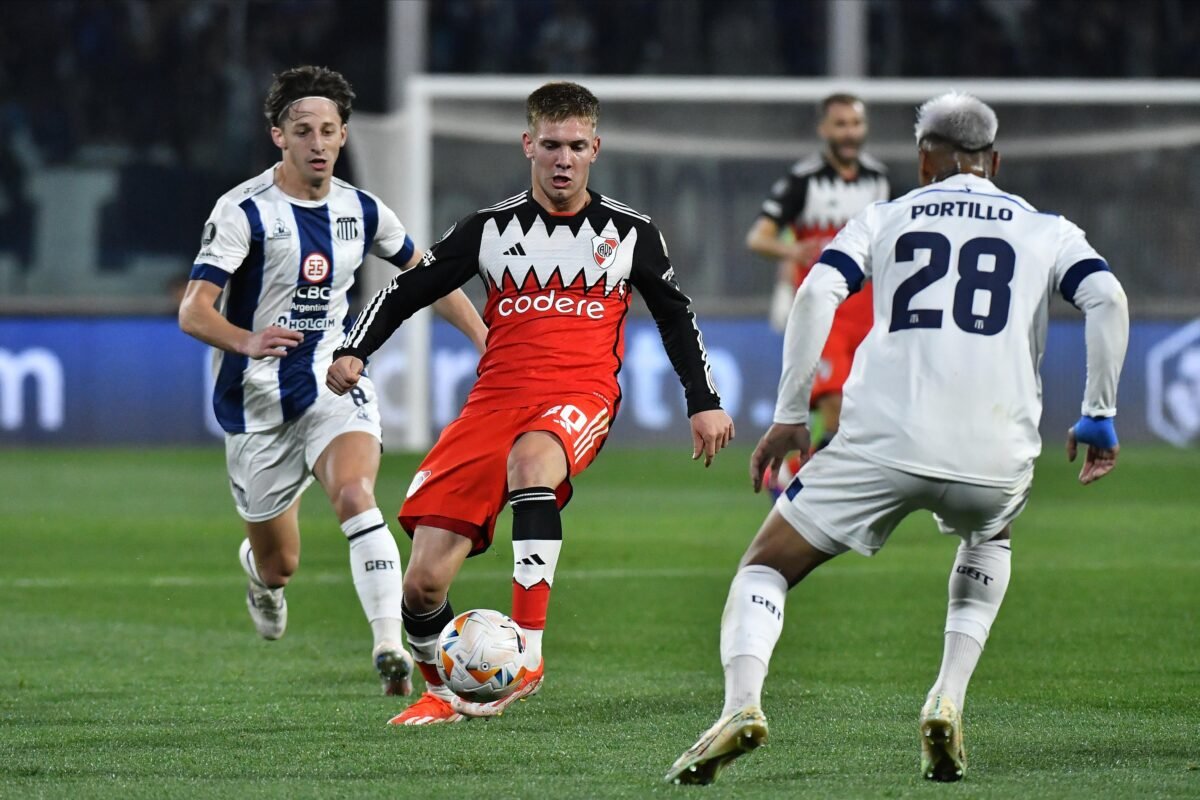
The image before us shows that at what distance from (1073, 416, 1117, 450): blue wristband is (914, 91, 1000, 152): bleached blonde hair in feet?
2.36

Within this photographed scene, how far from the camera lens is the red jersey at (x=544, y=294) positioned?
5.88 meters

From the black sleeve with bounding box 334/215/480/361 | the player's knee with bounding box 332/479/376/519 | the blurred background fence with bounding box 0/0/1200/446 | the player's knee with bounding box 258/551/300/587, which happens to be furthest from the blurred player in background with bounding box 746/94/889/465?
the blurred background fence with bounding box 0/0/1200/446

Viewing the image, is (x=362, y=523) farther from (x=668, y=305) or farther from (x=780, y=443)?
(x=780, y=443)

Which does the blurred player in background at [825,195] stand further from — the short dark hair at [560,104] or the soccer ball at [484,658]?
the soccer ball at [484,658]

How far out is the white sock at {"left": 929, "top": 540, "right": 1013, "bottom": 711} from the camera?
5059 millimetres

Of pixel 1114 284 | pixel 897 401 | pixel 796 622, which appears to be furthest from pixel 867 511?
pixel 796 622

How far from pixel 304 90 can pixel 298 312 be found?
2.43 ft

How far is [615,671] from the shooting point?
23.0 ft

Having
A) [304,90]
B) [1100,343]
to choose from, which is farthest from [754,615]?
[304,90]

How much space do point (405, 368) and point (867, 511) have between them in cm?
1270

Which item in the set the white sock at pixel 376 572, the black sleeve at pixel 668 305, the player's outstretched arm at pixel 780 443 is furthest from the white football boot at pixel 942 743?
the white sock at pixel 376 572

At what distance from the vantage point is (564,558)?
420 inches

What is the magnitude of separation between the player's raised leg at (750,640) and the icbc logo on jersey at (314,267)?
2.51 meters

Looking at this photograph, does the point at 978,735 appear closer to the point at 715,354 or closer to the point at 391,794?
the point at 391,794
